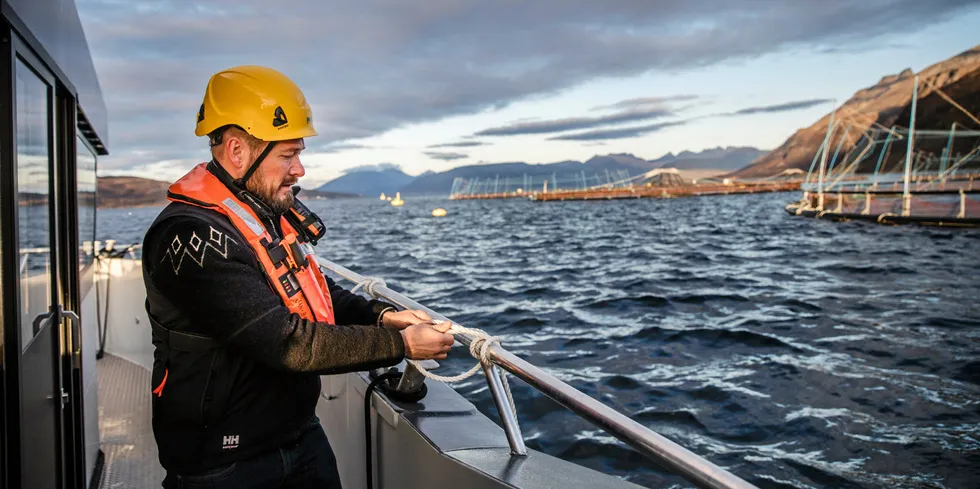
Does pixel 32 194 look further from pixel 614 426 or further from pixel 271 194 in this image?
pixel 614 426

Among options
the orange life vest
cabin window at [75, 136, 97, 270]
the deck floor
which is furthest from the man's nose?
the deck floor

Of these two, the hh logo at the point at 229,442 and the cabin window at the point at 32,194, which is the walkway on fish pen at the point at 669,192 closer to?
the cabin window at the point at 32,194

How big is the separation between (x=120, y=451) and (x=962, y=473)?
6474 millimetres

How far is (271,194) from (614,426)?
1145 millimetres

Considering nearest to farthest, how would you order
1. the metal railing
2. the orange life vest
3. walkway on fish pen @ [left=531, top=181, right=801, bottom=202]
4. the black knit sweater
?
the metal railing < the black knit sweater < the orange life vest < walkway on fish pen @ [left=531, top=181, right=801, bottom=202]

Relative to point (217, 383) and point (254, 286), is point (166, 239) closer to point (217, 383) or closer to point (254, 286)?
point (254, 286)

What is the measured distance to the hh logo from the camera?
72.8 inches

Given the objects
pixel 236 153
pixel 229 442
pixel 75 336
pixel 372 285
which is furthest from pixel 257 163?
pixel 75 336

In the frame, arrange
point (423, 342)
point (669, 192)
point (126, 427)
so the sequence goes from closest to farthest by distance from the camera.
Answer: point (423, 342), point (126, 427), point (669, 192)

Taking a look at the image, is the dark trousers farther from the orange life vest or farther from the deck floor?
the deck floor

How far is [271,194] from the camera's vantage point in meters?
1.94

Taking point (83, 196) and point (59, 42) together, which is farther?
point (83, 196)

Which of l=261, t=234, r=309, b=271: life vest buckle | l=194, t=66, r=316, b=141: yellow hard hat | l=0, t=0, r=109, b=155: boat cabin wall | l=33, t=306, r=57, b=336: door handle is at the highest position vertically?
l=0, t=0, r=109, b=155: boat cabin wall

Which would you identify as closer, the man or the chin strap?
the man
